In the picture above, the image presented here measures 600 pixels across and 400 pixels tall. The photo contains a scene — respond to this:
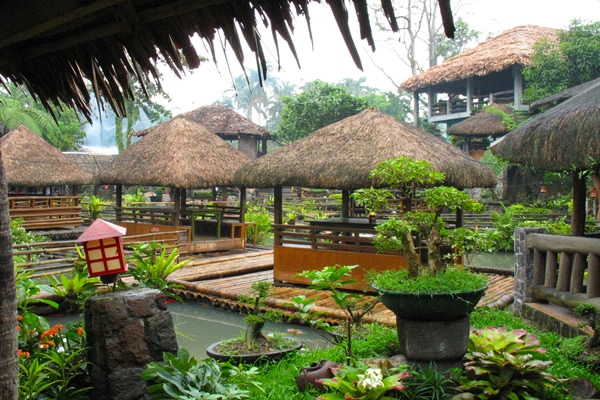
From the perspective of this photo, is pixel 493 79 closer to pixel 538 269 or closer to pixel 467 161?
pixel 467 161

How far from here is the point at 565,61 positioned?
1878 cm

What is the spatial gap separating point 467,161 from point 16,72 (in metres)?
7.69

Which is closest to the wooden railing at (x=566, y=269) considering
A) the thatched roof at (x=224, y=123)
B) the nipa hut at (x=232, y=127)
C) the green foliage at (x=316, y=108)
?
the green foliage at (x=316, y=108)

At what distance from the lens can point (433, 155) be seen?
882 centimetres

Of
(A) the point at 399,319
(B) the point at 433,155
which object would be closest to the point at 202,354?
(A) the point at 399,319

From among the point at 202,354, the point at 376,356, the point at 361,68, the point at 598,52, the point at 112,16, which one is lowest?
the point at 202,354

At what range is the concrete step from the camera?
4.83m

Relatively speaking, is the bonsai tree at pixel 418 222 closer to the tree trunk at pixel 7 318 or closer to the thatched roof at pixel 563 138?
the thatched roof at pixel 563 138

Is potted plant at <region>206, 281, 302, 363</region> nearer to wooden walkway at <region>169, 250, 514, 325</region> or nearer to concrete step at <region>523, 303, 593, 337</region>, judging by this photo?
wooden walkway at <region>169, 250, 514, 325</region>

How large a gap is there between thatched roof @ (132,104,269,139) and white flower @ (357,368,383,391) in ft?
72.5

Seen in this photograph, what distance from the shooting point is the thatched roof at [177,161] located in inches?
522

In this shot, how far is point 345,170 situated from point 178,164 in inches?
225

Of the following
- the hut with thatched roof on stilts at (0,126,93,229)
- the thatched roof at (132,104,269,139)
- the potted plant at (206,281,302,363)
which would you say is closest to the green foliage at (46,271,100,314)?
the potted plant at (206,281,302,363)

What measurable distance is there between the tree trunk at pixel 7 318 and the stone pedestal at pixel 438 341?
2538 millimetres
